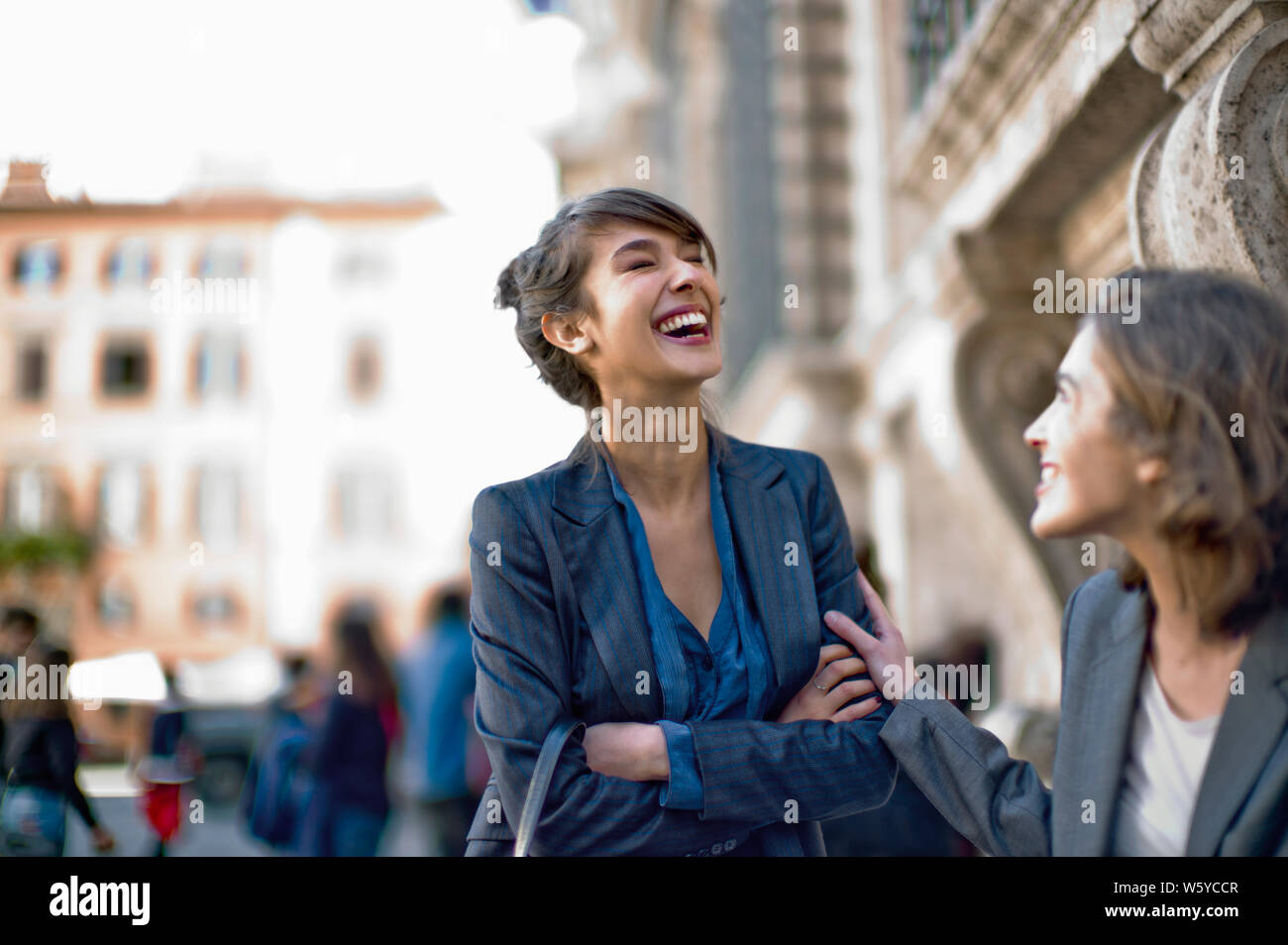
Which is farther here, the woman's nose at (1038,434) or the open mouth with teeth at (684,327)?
the open mouth with teeth at (684,327)

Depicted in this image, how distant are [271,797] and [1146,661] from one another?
4419 millimetres

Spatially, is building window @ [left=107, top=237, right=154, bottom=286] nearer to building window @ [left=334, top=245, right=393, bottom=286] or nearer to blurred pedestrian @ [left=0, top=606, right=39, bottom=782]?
building window @ [left=334, top=245, right=393, bottom=286]

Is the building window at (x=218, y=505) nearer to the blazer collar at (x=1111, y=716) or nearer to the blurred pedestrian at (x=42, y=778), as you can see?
the blurred pedestrian at (x=42, y=778)

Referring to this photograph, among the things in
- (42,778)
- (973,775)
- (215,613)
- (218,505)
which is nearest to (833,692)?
(973,775)

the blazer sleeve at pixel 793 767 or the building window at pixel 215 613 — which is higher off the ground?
the blazer sleeve at pixel 793 767

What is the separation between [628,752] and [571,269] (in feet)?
2.55

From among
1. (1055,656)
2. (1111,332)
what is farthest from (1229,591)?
(1055,656)

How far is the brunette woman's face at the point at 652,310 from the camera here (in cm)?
195

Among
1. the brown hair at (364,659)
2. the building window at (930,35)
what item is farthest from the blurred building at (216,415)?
the building window at (930,35)

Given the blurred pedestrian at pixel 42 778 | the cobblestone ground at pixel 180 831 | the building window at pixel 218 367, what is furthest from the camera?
the building window at pixel 218 367

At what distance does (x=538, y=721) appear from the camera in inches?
70.3

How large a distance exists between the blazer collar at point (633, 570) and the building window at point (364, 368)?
3657 cm

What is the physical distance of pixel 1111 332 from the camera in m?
1.59
